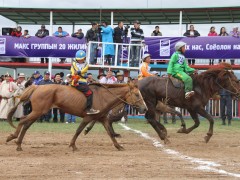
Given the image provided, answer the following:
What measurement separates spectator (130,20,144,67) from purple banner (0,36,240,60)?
243 centimetres

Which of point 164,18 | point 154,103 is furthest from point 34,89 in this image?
point 164,18

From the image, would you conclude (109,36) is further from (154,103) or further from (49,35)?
(154,103)

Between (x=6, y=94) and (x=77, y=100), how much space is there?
1210 centimetres

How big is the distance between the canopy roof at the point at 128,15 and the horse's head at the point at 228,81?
589 inches

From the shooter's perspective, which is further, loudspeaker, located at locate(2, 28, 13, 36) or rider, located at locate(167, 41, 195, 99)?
loudspeaker, located at locate(2, 28, 13, 36)

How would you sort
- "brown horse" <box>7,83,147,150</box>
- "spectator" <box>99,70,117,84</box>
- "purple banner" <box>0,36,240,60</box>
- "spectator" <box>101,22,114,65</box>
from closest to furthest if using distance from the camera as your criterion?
1. "brown horse" <box>7,83,147,150</box>
2. "spectator" <box>99,70,117,84</box>
3. "spectator" <box>101,22,114,65</box>
4. "purple banner" <box>0,36,240,60</box>

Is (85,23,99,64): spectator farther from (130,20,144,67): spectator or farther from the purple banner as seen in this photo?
the purple banner

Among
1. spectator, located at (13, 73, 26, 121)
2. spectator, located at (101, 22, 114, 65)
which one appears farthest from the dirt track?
spectator, located at (101, 22, 114, 65)

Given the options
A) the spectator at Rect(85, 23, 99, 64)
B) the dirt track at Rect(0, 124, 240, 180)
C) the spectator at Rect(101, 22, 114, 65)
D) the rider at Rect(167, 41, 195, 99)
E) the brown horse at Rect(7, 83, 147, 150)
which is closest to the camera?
the dirt track at Rect(0, 124, 240, 180)

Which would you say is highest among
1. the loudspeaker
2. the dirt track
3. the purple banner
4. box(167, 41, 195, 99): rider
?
the loudspeaker

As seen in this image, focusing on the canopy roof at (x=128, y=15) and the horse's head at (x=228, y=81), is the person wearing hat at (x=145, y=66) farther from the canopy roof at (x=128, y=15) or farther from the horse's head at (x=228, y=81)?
the canopy roof at (x=128, y=15)

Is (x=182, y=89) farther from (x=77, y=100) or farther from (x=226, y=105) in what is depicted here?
(x=226, y=105)

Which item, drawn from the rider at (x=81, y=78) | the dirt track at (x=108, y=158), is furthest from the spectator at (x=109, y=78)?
the rider at (x=81, y=78)

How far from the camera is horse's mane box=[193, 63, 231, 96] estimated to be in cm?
1521
